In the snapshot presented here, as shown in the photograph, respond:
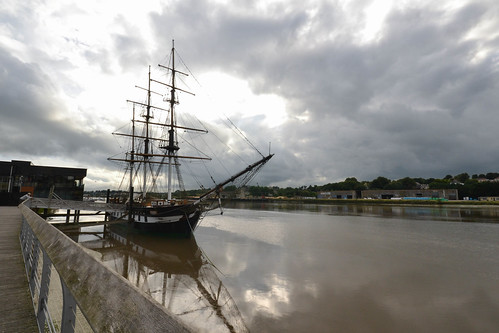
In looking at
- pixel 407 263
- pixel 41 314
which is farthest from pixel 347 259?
pixel 41 314

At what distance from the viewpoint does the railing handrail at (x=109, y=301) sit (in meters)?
1.17

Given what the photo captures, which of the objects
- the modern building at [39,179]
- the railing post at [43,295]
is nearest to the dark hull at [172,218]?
the railing post at [43,295]

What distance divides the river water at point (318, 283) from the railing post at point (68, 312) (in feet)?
9.95

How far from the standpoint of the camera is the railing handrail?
1.17 metres

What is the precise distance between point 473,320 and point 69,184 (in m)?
63.4

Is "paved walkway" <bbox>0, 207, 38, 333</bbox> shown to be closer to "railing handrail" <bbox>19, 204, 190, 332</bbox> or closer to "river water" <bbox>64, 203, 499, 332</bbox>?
"railing handrail" <bbox>19, 204, 190, 332</bbox>

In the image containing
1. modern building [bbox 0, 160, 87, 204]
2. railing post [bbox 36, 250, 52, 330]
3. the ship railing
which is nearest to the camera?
railing post [bbox 36, 250, 52, 330]

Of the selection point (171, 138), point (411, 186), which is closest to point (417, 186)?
point (411, 186)

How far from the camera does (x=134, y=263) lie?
15227 millimetres

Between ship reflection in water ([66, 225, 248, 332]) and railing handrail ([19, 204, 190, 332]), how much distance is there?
1087 mm

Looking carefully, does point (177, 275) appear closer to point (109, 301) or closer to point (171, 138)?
point (109, 301)

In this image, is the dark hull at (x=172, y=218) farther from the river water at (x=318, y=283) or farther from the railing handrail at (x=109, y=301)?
the railing handrail at (x=109, y=301)

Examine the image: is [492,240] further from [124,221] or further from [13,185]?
[13,185]

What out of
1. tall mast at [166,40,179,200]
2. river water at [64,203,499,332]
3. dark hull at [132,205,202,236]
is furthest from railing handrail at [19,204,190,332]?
tall mast at [166,40,179,200]
